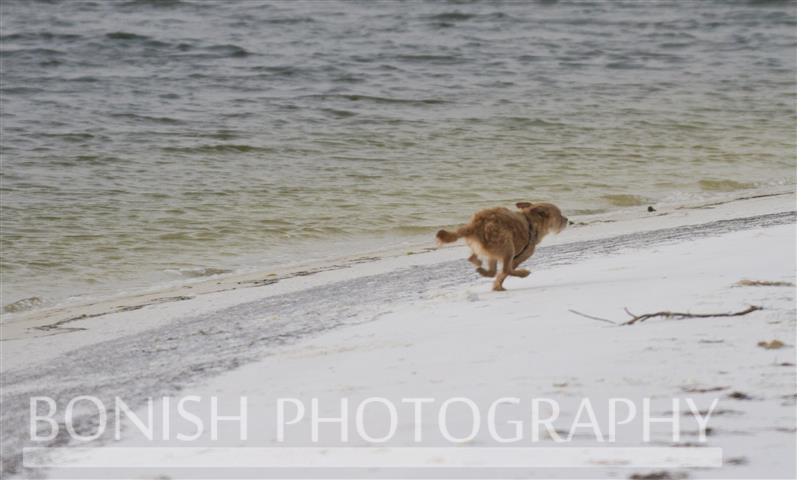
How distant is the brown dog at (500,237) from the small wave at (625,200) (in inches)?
197

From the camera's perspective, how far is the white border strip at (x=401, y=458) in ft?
9.91

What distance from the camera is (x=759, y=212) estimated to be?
28.5 feet

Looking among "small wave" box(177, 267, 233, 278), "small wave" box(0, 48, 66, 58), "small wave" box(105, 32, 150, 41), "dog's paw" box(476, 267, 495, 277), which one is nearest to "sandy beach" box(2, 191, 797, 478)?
"dog's paw" box(476, 267, 495, 277)

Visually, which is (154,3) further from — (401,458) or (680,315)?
(401,458)

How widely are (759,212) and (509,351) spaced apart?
5296mm

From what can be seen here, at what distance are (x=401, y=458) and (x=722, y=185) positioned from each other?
8918 millimetres

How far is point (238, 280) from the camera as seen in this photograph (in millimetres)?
7801

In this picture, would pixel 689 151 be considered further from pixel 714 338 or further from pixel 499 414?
pixel 499 414

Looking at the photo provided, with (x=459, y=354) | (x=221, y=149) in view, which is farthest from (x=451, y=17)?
(x=459, y=354)

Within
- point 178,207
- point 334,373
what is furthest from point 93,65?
point 334,373

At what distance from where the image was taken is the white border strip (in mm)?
3021

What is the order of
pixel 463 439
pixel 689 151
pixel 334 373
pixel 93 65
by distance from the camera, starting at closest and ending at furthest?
pixel 463 439
pixel 334 373
pixel 689 151
pixel 93 65

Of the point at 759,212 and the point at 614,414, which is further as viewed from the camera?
the point at 759,212

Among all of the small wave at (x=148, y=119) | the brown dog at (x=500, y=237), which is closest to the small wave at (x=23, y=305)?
the brown dog at (x=500, y=237)
